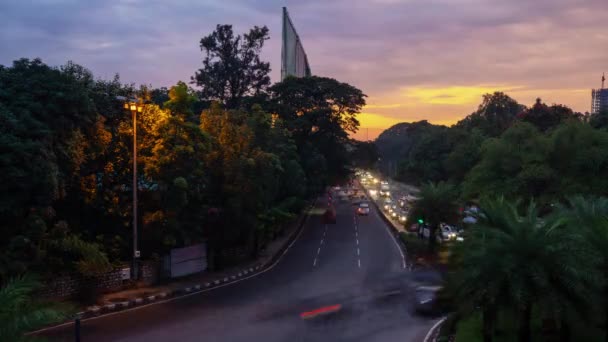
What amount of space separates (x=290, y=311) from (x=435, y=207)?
15574 mm

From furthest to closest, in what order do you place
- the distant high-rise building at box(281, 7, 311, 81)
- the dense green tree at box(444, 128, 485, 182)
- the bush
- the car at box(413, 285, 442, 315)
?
1. the dense green tree at box(444, 128, 485, 182)
2. the distant high-rise building at box(281, 7, 311, 81)
3. the bush
4. the car at box(413, 285, 442, 315)

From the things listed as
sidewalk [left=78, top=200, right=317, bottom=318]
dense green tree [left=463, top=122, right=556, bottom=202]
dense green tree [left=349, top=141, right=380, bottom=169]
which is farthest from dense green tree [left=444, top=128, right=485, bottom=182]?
sidewalk [left=78, top=200, right=317, bottom=318]

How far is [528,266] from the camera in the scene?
10.5 m

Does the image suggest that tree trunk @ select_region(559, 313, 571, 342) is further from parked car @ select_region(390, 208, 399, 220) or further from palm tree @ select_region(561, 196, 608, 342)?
parked car @ select_region(390, 208, 399, 220)

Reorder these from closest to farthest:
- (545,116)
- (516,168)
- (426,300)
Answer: (426,300)
(516,168)
(545,116)

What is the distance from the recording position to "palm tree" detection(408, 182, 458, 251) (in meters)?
A: 31.5

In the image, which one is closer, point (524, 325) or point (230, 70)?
point (524, 325)

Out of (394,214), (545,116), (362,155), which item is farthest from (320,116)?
(545,116)

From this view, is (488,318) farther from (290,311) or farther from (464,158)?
(464,158)

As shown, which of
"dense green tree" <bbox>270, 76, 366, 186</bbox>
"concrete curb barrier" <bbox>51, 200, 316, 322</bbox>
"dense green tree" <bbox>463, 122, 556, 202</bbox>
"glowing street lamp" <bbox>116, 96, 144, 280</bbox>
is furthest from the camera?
"dense green tree" <bbox>270, 76, 366, 186</bbox>

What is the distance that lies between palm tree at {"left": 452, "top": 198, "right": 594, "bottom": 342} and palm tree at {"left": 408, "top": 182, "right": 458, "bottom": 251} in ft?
66.9

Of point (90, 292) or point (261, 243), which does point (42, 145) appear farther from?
point (261, 243)

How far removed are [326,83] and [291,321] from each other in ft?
128

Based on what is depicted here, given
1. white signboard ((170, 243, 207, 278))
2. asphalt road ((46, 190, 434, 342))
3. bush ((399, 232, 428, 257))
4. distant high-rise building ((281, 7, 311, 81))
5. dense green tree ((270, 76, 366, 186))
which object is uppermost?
distant high-rise building ((281, 7, 311, 81))
